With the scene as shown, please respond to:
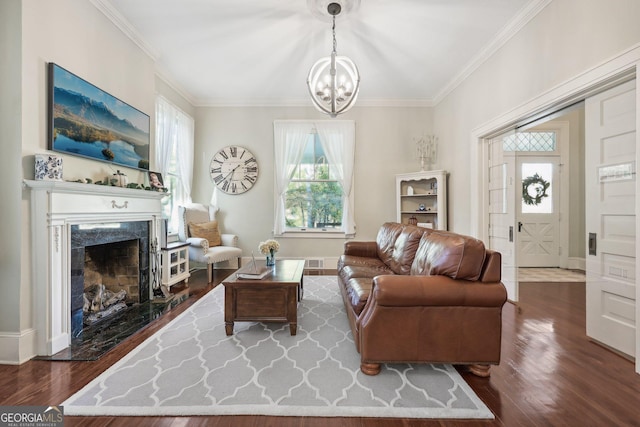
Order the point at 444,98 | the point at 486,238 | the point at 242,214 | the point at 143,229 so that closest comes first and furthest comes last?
the point at 143,229 < the point at 486,238 < the point at 444,98 < the point at 242,214

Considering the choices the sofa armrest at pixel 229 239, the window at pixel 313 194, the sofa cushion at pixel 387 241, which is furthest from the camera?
the window at pixel 313 194

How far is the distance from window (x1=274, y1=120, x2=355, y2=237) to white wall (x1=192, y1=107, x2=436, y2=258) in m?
0.16

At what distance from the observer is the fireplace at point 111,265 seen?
2.58 metres

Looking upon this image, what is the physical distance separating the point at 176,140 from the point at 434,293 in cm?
467

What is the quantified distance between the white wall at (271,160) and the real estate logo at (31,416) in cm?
375

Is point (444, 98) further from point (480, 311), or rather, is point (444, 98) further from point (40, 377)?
point (40, 377)

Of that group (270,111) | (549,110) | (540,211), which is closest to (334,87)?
(549,110)

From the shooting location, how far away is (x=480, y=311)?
1.79 m

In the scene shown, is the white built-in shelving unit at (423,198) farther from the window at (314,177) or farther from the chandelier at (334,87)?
the chandelier at (334,87)

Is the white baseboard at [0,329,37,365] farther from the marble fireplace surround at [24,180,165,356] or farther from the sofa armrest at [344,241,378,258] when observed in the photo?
the sofa armrest at [344,241,378,258]

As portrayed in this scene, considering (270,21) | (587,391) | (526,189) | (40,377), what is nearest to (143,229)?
(40,377)

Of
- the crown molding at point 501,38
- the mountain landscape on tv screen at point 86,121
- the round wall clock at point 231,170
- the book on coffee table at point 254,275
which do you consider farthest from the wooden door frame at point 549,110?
the mountain landscape on tv screen at point 86,121

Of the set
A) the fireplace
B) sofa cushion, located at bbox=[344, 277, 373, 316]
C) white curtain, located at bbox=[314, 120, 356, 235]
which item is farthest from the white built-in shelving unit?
the fireplace

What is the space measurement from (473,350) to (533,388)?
0.40 meters
